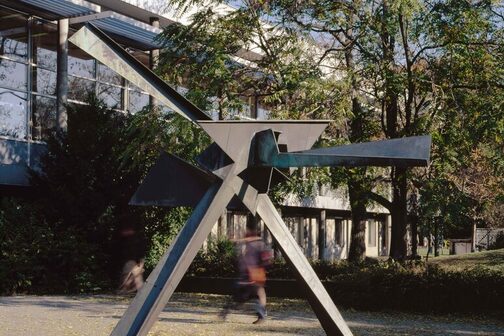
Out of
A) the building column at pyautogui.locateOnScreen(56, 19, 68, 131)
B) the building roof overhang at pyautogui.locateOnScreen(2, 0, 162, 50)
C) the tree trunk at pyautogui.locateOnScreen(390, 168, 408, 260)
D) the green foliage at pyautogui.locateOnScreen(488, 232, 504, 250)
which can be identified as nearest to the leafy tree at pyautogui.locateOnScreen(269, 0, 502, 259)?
the tree trunk at pyautogui.locateOnScreen(390, 168, 408, 260)

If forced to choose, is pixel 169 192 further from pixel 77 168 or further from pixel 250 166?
pixel 77 168

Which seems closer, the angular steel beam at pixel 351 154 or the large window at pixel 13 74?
the angular steel beam at pixel 351 154

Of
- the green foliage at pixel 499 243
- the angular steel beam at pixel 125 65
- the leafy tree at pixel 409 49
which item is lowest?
the green foliage at pixel 499 243

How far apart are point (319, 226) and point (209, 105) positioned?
26.0 m

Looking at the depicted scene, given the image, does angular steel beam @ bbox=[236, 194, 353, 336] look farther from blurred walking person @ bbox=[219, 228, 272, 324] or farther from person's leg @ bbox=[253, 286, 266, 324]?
person's leg @ bbox=[253, 286, 266, 324]

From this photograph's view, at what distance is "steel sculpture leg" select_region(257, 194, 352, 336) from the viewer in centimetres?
841

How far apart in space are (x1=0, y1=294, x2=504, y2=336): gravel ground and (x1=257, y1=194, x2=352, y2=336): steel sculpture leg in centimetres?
345

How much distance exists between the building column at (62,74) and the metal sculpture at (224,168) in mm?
14735

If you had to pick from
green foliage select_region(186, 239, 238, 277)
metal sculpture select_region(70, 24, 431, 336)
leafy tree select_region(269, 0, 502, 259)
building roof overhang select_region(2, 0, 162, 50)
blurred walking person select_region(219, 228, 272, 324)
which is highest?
building roof overhang select_region(2, 0, 162, 50)

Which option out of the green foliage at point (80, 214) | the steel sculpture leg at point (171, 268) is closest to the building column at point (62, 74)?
the green foliage at point (80, 214)

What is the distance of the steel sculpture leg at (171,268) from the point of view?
295 inches

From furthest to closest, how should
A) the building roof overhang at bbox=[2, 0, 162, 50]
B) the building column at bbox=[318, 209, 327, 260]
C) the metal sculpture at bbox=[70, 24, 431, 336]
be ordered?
the building column at bbox=[318, 209, 327, 260] < the building roof overhang at bbox=[2, 0, 162, 50] < the metal sculpture at bbox=[70, 24, 431, 336]

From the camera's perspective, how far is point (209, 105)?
53.0 ft

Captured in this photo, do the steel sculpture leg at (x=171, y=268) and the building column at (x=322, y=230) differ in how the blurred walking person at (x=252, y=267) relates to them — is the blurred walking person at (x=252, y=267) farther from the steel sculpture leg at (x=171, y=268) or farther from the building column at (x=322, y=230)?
the building column at (x=322, y=230)
